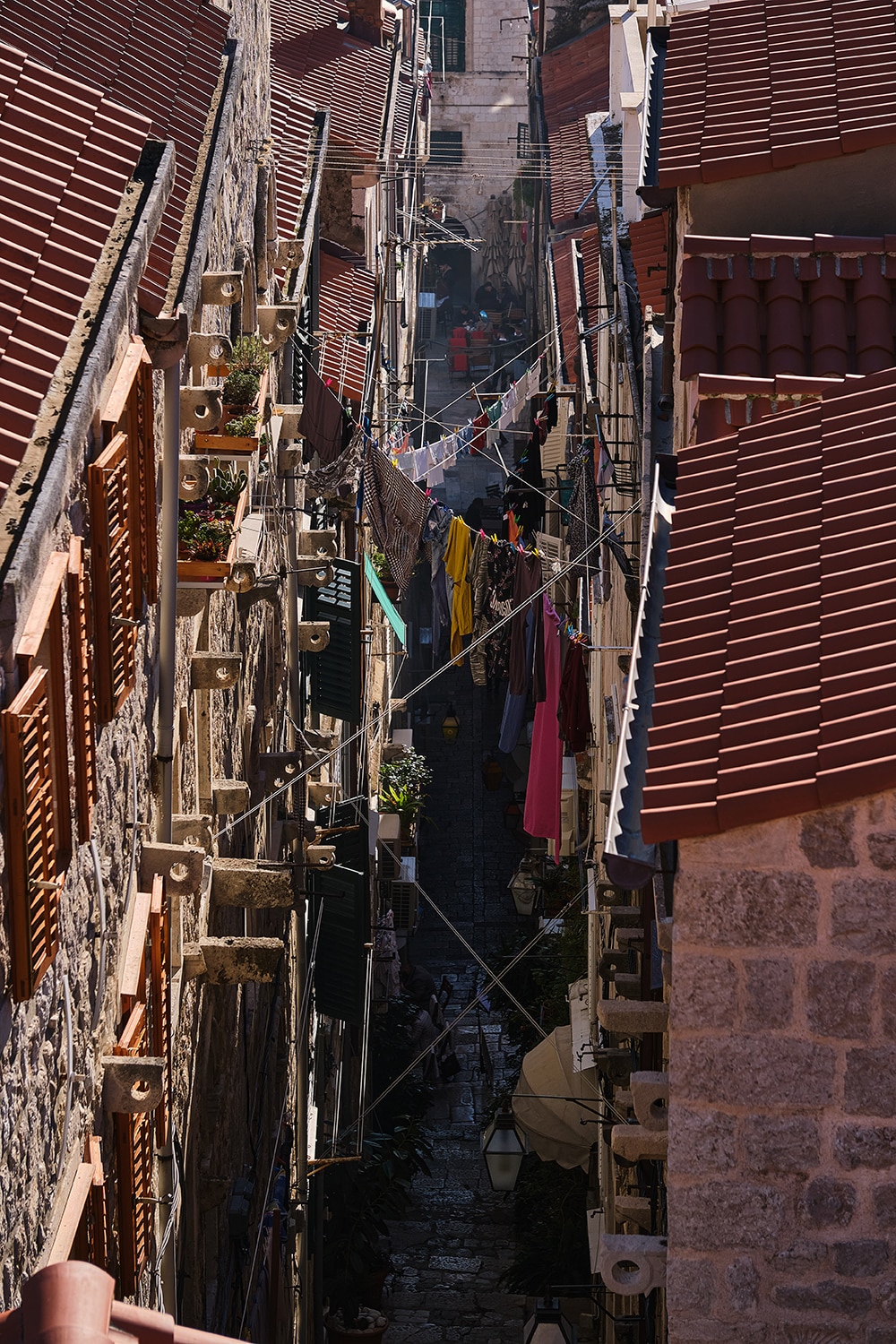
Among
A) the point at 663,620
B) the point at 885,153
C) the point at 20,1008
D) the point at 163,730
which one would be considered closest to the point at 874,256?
the point at 885,153

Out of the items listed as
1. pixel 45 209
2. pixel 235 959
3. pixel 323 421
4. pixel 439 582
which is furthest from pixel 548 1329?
pixel 439 582

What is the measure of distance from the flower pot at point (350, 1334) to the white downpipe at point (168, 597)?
10.2 m

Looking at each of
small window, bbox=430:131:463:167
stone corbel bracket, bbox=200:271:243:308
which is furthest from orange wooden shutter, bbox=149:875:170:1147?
small window, bbox=430:131:463:167

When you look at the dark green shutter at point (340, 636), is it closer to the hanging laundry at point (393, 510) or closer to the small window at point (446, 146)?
the hanging laundry at point (393, 510)

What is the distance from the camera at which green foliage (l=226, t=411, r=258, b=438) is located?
1175 centimetres

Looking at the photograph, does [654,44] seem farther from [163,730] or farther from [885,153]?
[163,730]

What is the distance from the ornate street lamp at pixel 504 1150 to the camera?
58.3 ft

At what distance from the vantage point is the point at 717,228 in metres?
12.1

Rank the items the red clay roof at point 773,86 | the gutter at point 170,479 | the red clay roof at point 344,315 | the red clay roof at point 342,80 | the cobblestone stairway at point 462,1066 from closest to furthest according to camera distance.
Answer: the gutter at point 170,479, the red clay roof at point 773,86, the cobblestone stairway at point 462,1066, the red clay roof at point 344,315, the red clay roof at point 342,80

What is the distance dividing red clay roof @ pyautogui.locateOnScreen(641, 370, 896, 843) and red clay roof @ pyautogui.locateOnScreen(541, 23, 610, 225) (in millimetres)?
25072

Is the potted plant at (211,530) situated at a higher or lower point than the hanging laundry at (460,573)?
lower

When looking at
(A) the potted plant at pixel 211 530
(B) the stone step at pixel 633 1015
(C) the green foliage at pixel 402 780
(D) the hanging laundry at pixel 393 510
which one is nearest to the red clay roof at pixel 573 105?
(C) the green foliage at pixel 402 780

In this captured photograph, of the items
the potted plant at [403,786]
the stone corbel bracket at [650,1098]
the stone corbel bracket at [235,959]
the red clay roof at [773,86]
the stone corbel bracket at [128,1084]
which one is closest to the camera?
the stone corbel bracket at [650,1098]

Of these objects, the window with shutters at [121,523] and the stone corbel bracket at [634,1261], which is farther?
the stone corbel bracket at [634,1261]
